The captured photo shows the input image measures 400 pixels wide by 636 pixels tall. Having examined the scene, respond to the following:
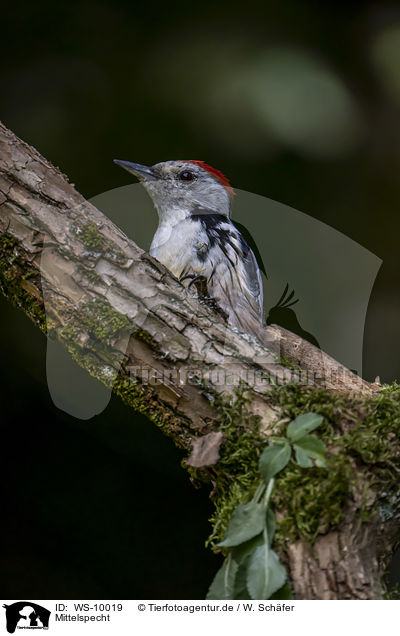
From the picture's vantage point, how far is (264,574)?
682 mm

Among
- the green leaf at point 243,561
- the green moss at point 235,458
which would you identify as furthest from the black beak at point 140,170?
the green leaf at point 243,561

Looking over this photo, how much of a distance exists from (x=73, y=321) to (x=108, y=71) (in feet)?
4.89

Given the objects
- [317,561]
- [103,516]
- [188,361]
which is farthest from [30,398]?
[317,561]

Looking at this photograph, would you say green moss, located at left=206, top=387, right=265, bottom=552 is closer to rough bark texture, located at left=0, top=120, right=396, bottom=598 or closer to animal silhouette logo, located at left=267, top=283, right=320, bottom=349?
rough bark texture, located at left=0, top=120, right=396, bottom=598

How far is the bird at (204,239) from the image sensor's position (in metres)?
1.61

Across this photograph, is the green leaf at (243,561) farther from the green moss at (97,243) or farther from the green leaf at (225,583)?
the green moss at (97,243)

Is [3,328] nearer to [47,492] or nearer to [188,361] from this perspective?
[47,492]

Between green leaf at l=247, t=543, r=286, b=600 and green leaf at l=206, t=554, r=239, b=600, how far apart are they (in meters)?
0.03

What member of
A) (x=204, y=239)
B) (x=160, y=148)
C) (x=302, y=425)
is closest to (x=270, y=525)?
(x=302, y=425)

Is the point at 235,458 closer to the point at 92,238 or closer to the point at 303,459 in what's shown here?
the point at 303,459

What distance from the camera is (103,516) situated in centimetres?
193

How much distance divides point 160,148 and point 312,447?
5.56 ft

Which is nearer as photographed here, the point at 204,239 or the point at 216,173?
the point at 204,239
